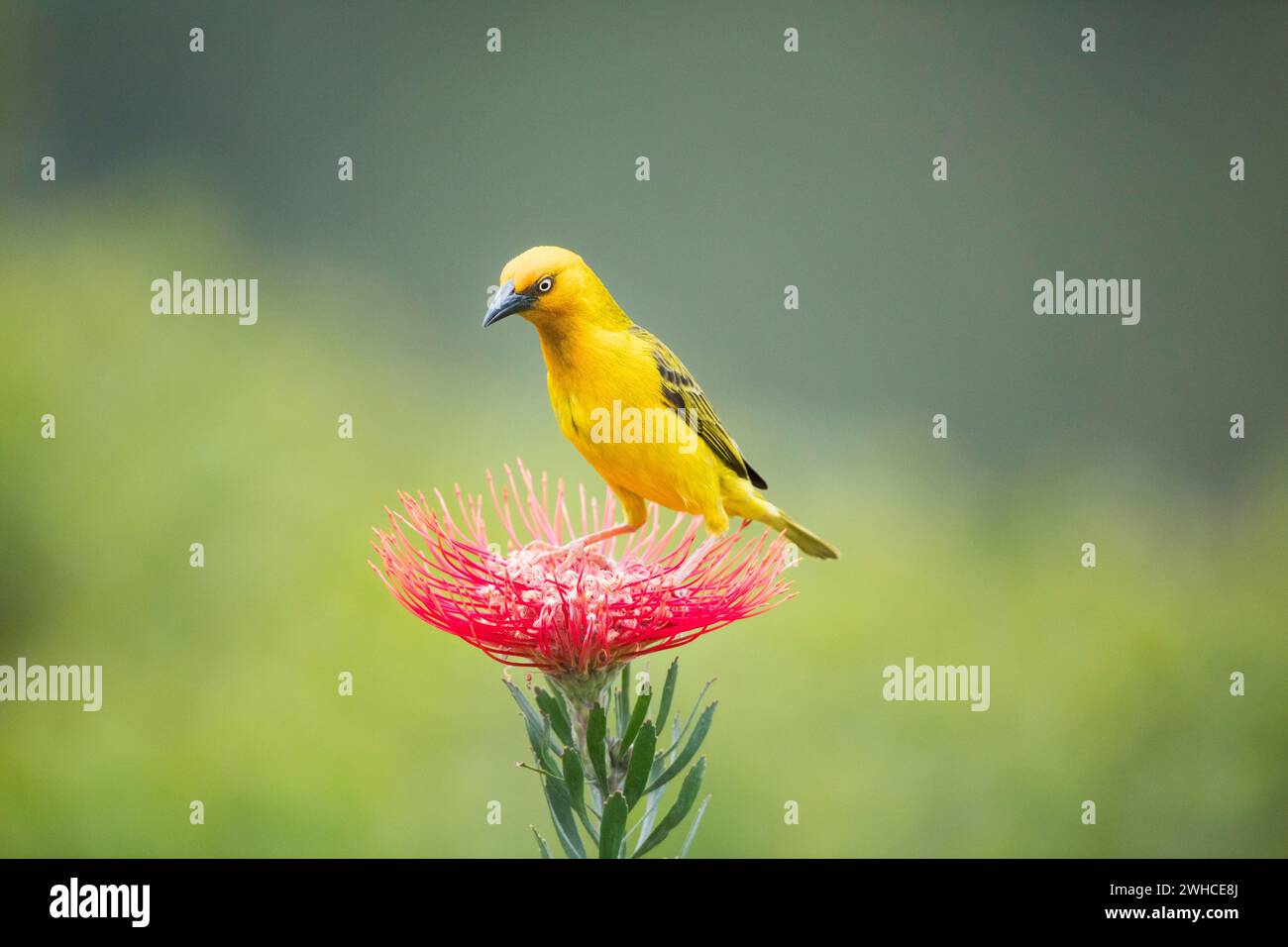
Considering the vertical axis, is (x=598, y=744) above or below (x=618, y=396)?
below

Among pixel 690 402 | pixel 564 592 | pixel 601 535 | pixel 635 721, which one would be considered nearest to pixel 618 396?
pixel 690 402

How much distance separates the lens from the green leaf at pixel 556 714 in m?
2.28

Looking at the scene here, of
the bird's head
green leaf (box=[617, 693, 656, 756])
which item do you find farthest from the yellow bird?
green leaf (box=[617, 693, 656, 756])

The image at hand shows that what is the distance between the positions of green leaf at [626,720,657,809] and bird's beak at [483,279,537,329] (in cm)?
93

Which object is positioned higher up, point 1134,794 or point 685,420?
point 685,420

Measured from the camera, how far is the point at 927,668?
16.9ft

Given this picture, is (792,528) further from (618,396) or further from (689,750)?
(689,750)

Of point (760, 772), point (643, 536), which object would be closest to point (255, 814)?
point (760, 772)

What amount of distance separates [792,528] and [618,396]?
2.52 feet

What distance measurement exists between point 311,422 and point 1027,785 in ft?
12.2

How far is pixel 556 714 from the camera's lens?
2.29 metres

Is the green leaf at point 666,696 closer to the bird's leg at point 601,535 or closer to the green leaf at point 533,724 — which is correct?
the green leaf at point 533,724

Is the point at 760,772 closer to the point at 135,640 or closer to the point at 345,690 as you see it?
the point at 345,690

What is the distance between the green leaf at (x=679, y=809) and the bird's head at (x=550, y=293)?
3.38 ft
